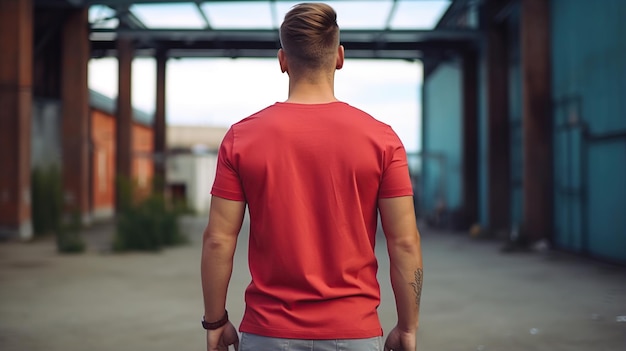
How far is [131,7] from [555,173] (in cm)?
1052

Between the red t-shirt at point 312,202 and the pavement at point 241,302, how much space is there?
337cm

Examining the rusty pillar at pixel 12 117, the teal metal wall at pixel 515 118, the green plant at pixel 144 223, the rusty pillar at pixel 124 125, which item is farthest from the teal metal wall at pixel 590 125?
the rusty pillar at pixel 124 125

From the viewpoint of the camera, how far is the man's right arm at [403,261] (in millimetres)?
1732

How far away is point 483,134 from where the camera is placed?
704 inches

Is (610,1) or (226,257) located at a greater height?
(610,1)

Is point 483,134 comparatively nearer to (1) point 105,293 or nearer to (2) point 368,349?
(1) point 105,293

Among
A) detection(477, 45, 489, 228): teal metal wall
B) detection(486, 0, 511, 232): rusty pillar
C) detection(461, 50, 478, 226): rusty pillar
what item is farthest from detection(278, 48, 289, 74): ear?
detection(461, 50, 478, 226): rusty pillar

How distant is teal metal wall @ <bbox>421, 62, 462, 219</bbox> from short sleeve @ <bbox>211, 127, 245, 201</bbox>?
18.5 m

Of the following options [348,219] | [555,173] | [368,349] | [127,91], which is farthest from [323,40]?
[127,91]

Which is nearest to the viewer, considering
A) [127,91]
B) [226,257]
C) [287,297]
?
[287,297]

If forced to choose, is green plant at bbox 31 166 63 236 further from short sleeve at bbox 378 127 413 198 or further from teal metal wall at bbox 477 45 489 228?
short sleeve at bbox 378 127 413 198

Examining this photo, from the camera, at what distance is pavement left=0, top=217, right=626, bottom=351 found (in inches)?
202

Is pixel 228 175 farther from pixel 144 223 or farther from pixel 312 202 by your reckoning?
pixel 144 223

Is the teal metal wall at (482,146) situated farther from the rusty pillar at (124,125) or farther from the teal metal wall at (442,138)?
the rusty pillar at (124,125)
